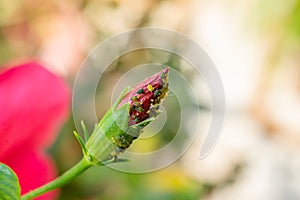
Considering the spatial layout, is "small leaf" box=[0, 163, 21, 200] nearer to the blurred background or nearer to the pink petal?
the pink petal

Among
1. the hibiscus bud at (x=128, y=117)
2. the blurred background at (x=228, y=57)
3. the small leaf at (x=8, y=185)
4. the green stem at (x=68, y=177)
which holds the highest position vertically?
the blurred background at (x=228, y=57)

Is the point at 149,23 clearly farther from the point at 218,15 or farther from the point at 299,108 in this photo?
the point at 299,108

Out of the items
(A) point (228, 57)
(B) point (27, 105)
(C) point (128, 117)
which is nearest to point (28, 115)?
(B) point (27, 105)

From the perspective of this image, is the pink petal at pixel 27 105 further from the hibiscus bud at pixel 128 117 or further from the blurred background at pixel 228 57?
the blurred background at pixel 228 57

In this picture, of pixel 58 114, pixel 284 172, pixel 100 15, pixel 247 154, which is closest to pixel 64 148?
pixel 100 15

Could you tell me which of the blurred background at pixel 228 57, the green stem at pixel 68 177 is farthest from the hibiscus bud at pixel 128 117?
the blurred background at pixel 228 57

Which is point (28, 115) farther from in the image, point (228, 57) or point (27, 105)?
point (228, 57)

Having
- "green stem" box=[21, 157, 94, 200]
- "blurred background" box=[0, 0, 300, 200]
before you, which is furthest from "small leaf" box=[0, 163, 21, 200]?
"blurred background" box=[0, 0, 300, 200]

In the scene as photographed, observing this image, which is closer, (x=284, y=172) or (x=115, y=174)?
(x=115, y=174)
